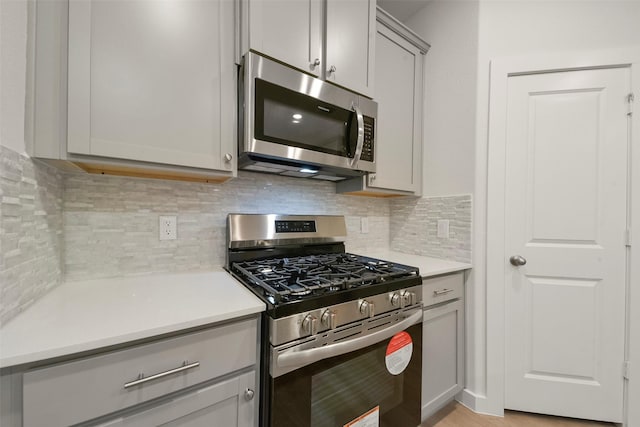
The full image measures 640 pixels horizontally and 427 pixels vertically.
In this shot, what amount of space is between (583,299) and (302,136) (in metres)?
1.88

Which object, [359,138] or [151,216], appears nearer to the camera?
[151,216]

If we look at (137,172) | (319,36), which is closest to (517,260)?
(319,36)

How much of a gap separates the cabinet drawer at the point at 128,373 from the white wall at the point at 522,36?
1546 mm

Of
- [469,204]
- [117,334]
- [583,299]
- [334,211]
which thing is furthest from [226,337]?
[583,299]

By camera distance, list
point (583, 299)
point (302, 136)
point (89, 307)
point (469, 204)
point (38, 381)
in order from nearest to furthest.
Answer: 1. point (38, 381)
2. point (89, 307)
3. point (302, 136)
4. point (583, 299)
5. point (469, 204)

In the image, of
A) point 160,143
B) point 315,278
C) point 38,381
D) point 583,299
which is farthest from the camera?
point 583,299

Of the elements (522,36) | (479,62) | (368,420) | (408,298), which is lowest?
(368,420)

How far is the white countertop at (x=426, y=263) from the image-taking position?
147 cm

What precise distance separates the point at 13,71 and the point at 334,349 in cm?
134

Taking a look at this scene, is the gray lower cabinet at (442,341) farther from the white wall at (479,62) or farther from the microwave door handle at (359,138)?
the microwave door handle at (359,138)

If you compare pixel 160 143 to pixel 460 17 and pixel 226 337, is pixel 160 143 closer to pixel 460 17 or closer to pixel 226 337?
pixel 226 337

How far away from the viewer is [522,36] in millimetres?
1616

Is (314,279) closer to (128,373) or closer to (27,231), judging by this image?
(128,373)

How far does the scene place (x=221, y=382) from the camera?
83 centimetres
